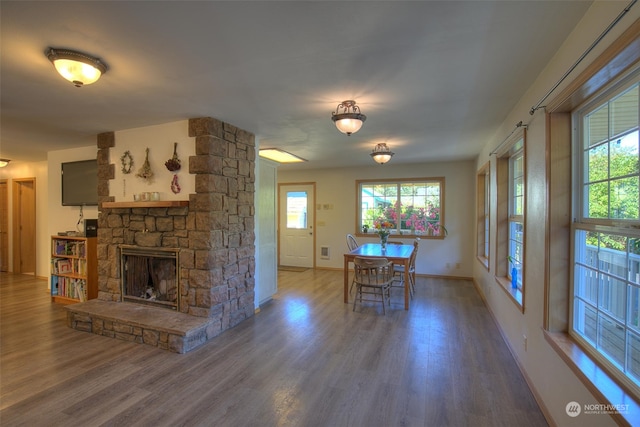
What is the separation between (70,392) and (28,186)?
627cm

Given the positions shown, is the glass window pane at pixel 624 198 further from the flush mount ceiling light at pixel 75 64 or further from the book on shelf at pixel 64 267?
the book on shelf at pixel 64 267

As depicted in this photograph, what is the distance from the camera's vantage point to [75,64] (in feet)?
6.31

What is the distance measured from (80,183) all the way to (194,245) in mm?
2838

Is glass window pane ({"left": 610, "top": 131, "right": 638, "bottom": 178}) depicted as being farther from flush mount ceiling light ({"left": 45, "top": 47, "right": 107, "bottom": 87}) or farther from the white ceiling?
flush mount ceiling light ({"left": 45, "top": 47, "right": 107, "bottom": 87})

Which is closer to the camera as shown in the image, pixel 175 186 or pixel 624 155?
pixel 624 155

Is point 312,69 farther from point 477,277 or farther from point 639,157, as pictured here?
point 477,277

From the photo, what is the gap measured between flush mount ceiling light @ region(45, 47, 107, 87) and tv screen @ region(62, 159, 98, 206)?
315cm

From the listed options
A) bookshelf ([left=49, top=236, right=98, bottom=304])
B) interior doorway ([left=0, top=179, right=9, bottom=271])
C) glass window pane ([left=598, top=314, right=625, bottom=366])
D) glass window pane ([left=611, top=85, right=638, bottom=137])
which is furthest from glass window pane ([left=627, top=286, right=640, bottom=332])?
interior doorway ([left=0, top=179, right=9, bottom=271])

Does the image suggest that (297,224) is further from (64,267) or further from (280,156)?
(64,267)

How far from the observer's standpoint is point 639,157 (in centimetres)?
132

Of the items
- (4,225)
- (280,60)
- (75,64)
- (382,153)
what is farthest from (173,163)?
(4,225)

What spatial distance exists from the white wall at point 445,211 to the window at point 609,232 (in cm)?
433

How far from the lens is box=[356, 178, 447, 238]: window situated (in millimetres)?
6211

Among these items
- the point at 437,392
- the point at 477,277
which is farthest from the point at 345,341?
the point at 477,277
